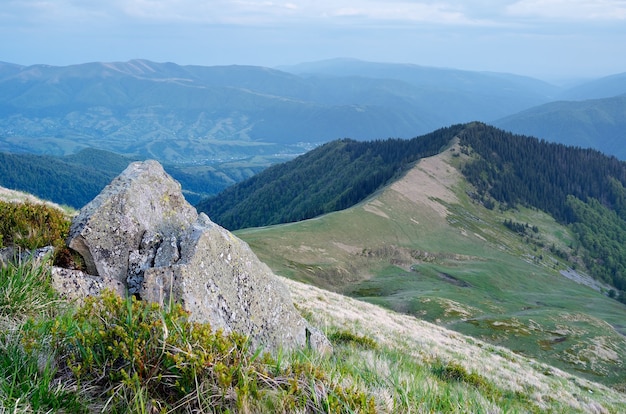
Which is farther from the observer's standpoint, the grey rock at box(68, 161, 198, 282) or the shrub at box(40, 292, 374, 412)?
the grey rock at box(68, 161, 198, 282)

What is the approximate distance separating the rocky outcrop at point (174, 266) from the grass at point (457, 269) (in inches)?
1807

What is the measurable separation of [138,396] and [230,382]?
3.50 ft

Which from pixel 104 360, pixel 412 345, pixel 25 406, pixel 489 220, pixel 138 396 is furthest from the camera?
pixel 489 220

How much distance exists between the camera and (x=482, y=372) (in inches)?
789

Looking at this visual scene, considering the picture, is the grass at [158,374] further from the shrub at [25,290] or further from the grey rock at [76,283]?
the grey rock at [76,283]

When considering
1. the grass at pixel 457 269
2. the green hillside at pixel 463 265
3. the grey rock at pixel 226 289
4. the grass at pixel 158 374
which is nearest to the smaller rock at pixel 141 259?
the grey rock at pixel 226 289

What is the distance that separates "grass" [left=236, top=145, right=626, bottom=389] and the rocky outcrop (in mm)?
45889

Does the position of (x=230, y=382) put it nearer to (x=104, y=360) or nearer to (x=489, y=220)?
(x=104, y=360)

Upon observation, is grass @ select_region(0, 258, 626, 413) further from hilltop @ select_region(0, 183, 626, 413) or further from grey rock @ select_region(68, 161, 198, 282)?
grey rock @ select_region(68, 161, 198, 282)

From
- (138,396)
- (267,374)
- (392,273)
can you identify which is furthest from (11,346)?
(392,273)

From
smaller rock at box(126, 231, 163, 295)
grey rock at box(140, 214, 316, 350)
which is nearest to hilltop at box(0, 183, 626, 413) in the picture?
grey rock at box(140, 214, 316, 350)

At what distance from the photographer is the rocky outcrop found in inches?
400

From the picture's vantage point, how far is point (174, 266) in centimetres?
1026

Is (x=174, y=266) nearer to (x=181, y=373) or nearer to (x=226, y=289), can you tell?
(x=226, y=289)
